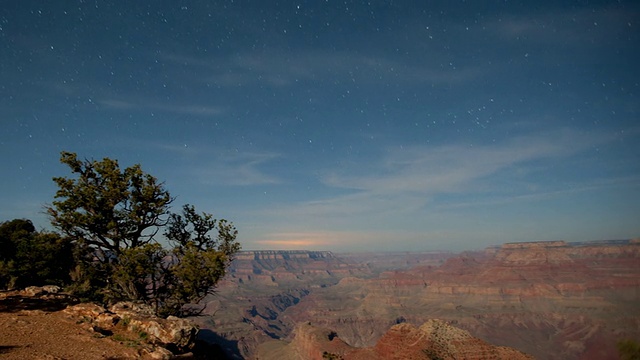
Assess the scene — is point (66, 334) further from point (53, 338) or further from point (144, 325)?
point (144, 325)

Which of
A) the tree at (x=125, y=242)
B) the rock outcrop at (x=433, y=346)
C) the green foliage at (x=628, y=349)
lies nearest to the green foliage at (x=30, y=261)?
the tree at (x=125, y=242)

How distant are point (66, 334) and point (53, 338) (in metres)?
0.70

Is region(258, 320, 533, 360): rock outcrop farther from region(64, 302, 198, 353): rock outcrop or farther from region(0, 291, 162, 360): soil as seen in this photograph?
region(0, 291, 162, 360): soil

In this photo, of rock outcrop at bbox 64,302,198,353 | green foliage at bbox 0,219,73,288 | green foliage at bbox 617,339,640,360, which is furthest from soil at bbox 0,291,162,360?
green foliage at bbox 617,339,640,360

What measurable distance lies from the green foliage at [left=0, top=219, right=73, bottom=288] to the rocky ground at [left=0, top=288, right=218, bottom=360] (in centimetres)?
978

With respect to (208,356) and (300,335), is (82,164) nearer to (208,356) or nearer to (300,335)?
(208,356)

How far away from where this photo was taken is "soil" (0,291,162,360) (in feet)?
48.3

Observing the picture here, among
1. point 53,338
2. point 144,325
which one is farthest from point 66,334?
point 144,325

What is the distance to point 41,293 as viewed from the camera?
23188mm

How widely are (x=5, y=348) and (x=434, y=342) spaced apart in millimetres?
74696

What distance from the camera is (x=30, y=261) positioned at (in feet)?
108

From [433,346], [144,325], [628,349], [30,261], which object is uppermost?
[30,261]

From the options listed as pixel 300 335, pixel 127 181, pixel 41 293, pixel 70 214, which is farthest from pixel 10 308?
pixel 300 335

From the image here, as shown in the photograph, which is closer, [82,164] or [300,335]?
[82,164]
